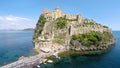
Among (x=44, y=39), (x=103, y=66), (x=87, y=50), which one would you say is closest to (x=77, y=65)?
(x=103, y=66)

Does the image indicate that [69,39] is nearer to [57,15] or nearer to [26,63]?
[57,15]

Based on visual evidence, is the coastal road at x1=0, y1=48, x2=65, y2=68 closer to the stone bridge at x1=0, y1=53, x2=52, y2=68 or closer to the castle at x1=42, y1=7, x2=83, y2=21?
the stone bridge at x1=0, y1=53, x2=52, y2=68

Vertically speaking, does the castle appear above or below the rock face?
above

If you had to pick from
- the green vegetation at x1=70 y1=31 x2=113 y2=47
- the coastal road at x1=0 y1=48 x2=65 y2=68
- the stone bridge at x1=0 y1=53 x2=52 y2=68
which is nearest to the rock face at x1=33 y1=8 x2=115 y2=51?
the green vegetation at x1=70 y1=31 x2=113 y2=47

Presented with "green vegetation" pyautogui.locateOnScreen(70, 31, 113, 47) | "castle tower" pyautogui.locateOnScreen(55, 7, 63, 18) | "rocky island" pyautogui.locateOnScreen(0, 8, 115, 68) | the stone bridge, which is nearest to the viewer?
the stone bridge

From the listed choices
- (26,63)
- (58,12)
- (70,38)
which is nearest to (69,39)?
(70,38)

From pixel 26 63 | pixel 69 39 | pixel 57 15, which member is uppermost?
pixel 57 15

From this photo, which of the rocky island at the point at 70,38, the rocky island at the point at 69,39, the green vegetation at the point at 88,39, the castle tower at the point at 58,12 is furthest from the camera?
the castle tower at the point at 58,12

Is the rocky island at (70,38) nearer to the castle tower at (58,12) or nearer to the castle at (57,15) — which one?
the castle at (57,15)

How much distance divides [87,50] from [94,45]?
6.38 m

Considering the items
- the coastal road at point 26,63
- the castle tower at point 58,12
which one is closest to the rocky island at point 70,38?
the castle tower at point 58,12

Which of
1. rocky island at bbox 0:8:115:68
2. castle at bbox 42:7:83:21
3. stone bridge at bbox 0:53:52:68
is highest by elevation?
castle at bbox 42:7:83:21

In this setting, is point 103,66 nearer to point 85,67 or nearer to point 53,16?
point 85,67

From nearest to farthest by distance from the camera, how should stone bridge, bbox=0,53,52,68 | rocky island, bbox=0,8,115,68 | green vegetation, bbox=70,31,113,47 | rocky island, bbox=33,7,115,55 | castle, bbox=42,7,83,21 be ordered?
stone bridge, bbox=0,53,52,68 → rocky island, bbox=0,8,115,68 → rocky island, bbox=33,7,115,55 → green vegetation, bbox=70,31,113,47 → castle, bbox=42,7,83,21
